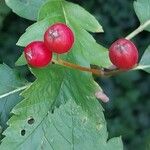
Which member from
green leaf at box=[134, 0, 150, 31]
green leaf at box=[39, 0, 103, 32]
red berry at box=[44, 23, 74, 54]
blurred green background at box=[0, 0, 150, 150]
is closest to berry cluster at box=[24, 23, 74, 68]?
red berry at box=[44, 23, 74, 54]

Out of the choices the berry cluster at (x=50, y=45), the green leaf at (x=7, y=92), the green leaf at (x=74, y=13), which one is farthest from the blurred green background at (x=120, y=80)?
the berry cluster at (x=50, y=45)

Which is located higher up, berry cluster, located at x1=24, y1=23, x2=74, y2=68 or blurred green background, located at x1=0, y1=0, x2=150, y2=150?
berry cluster, located at x1=24, y1=23, x2=74, y2=68

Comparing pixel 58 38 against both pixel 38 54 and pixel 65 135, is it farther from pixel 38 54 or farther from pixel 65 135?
pixel 65 135

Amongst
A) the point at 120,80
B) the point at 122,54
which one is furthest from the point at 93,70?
the point at 120,80

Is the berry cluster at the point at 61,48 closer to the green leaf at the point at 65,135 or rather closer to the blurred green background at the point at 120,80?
the green leaf at the point at 65,135

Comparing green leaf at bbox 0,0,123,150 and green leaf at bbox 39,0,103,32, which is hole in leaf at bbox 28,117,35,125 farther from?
green leaf at bbox 39,0,103,32

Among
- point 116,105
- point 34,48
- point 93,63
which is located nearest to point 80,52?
point 93,63

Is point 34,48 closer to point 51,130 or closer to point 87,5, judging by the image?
point 51,130
